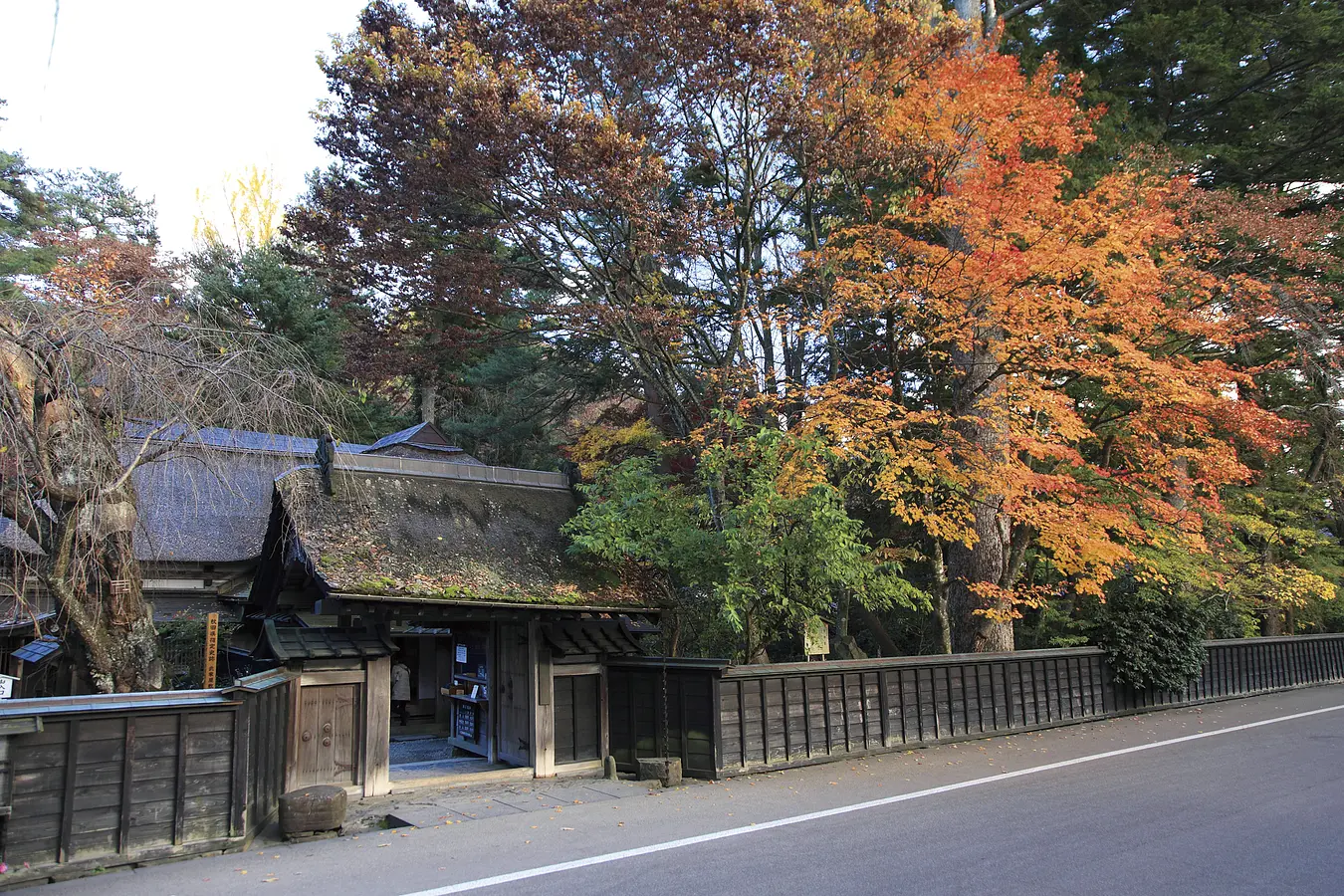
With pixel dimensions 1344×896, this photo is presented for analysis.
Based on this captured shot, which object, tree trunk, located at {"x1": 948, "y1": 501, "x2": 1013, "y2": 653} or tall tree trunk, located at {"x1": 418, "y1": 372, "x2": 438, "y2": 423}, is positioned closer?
tree trunk, located at {"x1": 948, "y1": 501, "x2": 1013, "y2": 653}

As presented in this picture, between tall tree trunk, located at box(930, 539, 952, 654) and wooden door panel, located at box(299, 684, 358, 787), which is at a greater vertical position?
tall tree trunk, located at box(930, 539, 952, 654)

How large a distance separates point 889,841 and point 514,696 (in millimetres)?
7054

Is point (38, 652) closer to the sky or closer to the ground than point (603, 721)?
closer to the sky

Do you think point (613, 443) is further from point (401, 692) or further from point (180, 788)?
point (180, 788)

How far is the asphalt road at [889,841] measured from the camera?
20.1ft

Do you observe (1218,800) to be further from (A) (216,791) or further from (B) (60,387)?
(B) (60,387)

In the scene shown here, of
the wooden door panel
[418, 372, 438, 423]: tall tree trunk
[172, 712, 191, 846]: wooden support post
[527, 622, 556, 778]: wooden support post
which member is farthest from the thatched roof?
[418, 372, 438, 423]: tall tree trunk

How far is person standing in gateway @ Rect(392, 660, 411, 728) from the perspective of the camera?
59.8 ft

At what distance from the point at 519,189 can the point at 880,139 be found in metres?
6.10

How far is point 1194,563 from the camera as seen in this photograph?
18.4 metres

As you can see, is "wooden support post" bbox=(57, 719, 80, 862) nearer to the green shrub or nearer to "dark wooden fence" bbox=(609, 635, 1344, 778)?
"dark wooden fence" bbox=(609, 635, 1344, 778)

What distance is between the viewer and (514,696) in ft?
41.9

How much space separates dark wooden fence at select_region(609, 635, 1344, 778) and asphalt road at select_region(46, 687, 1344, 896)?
64cm

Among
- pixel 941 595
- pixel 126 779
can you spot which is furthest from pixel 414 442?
pixel 126 779
